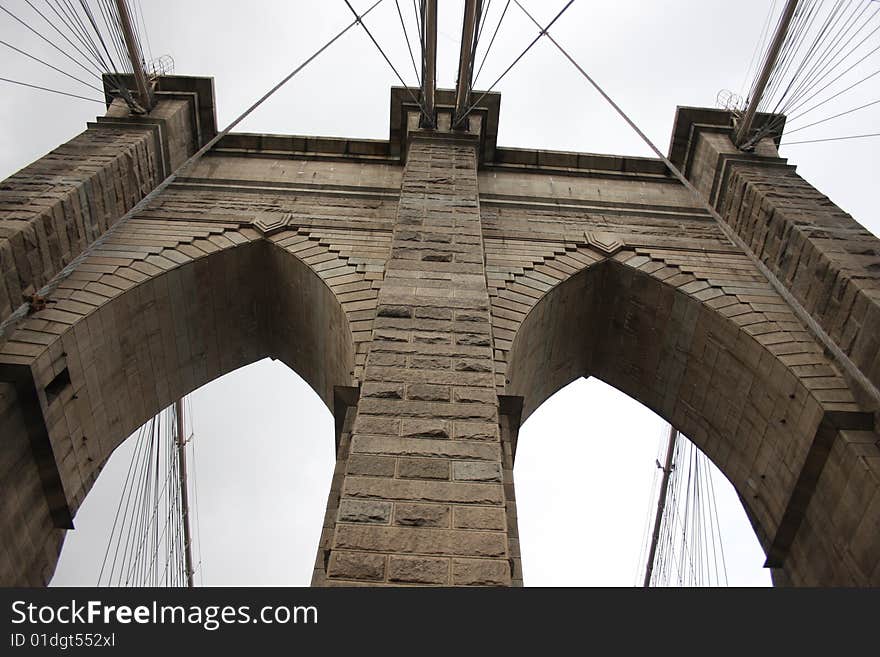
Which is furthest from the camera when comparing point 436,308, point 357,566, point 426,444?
point 436,308

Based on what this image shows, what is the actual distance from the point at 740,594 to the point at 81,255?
8.42 m

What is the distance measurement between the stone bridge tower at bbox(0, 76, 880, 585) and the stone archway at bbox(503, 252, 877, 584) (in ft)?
0.10

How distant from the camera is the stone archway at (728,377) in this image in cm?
752

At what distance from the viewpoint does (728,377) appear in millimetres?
9023

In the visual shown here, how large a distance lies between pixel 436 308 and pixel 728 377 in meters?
4.24

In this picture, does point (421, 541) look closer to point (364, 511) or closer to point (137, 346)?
point (364, 511)

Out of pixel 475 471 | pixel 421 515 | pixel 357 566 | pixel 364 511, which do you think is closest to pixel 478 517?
pixel 421 515

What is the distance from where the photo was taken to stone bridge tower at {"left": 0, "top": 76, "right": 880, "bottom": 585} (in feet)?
20.4

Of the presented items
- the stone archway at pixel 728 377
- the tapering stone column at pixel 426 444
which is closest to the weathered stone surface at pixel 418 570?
the tapering stone column at pixel 426 444

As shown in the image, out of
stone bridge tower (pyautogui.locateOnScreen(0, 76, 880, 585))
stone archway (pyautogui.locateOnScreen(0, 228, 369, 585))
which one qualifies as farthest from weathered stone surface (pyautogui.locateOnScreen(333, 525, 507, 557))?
stone archway (pyautogui.locateOnScreen(0, 228, 369, 585))

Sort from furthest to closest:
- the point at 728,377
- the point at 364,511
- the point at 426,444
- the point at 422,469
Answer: the point at 728,377 < the point at 426,444 < the point at 422,469 < the point at 364,511

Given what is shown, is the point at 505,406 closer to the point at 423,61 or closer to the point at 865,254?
the point at 865,254

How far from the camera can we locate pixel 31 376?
7.36 metres

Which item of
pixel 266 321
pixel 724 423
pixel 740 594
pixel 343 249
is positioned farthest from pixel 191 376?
pixel 740 594
